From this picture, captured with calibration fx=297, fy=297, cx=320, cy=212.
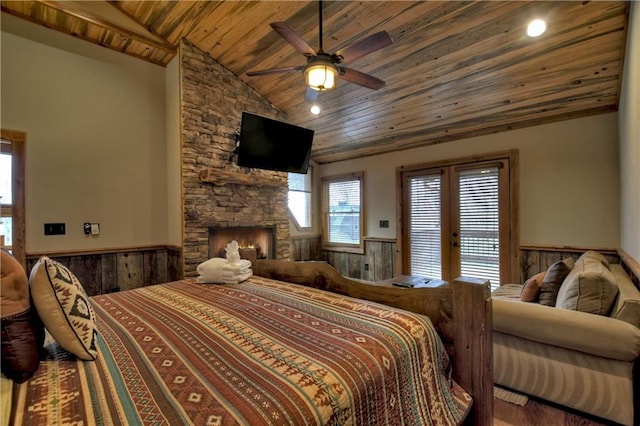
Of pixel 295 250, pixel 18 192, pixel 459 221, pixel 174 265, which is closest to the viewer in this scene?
pixel 18 192

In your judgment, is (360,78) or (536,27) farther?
(360,78)

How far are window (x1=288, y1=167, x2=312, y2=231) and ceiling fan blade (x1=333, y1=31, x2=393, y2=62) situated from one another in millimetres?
3434

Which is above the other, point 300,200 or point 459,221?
point 300,200

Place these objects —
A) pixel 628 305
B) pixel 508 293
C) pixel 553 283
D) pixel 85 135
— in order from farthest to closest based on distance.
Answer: pixel 85 135 → pixel 508 293 → pixel 553 283 → pixel 628 305

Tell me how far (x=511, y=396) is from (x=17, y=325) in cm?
267

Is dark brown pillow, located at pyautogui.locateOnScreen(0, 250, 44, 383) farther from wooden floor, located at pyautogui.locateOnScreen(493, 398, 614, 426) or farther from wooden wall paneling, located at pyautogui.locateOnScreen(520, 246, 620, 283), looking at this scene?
wooden wall paneling, located at pyautogui.locateOnScreen(520, 246, 620, 283)

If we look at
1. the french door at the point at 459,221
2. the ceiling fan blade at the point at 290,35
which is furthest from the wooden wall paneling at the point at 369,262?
the ceiling fan blade at the point at 290,35

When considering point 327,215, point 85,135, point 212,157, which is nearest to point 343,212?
point 327,215

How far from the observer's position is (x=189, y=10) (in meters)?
3.12

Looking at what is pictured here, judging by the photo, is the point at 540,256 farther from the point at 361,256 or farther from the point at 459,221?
the point at 361,256

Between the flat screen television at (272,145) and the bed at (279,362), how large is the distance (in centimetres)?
243

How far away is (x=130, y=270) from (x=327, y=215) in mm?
3556

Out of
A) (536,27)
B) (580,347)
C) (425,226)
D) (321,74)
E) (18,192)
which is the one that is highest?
(536,27)

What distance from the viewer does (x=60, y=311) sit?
1.00 m
